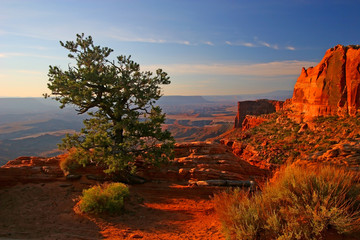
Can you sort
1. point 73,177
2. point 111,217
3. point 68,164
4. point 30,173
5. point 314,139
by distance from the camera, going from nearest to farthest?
point 111,217 → point 73,177 → point 30,173 → point 68,164 → point 314,139

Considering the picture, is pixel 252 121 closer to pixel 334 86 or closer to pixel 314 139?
pixel 334 86

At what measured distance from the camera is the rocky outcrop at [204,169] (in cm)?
1284

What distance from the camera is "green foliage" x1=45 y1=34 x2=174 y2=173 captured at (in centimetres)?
1155

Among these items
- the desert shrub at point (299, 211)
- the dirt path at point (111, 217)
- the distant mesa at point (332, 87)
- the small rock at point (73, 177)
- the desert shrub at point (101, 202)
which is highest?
the distant mesa at point (332, 87)

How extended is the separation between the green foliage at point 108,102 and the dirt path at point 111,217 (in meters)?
1.94

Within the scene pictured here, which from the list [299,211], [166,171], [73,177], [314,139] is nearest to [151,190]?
[166,171]

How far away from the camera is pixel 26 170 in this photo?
13.3 metres

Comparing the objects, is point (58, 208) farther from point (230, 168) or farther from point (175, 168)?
point (230, 168)

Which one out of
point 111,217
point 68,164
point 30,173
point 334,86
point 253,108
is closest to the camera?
point 111,217

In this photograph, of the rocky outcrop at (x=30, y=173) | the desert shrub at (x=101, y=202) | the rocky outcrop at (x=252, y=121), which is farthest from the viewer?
the rocky outcrop at (x=252, y=121)

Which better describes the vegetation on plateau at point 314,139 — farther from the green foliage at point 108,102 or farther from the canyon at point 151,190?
the green foliage at point 108,102

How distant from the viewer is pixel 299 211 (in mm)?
5395

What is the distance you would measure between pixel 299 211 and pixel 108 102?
1072 cm

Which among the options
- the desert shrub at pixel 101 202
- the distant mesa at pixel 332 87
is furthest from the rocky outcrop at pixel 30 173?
the distant mesa at pixel 332 87
